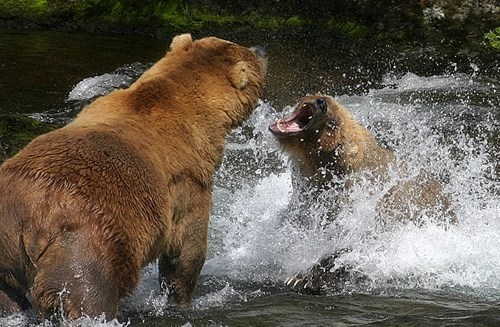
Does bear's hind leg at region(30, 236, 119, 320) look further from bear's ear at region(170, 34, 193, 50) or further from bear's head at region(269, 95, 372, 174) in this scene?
bear's head at region(269, 95, 372, 174)

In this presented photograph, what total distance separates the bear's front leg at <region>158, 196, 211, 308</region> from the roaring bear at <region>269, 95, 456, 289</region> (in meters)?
1.89

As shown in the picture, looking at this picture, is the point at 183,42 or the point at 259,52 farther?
the point at 259,52

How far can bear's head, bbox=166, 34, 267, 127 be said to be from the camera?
17.2 feet

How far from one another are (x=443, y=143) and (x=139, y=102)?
5.74 meters

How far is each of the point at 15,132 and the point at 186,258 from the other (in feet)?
11.0

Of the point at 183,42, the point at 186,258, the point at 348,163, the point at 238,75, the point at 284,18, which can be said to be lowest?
the point at 284,18

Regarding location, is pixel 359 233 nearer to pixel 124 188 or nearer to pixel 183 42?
pixel 183 42

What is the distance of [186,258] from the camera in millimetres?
5078

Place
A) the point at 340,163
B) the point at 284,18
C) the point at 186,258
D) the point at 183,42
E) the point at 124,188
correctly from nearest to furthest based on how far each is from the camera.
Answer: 1. the point at 124,188
2. the point at 186,258
3. the point at 183,42
4. the point at 340,163
5. the point at 284,18

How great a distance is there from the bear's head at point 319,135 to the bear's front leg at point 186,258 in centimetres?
191

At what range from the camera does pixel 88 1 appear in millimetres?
15977

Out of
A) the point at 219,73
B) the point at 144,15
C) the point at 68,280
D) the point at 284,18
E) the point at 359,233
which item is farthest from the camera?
the point at 144,15

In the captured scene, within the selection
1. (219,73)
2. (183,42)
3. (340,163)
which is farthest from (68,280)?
(340,163)

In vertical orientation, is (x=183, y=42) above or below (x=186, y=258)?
above
